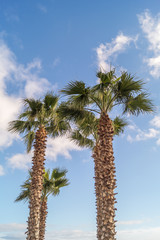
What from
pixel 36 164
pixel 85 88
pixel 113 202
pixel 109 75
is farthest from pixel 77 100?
pixel 113 202

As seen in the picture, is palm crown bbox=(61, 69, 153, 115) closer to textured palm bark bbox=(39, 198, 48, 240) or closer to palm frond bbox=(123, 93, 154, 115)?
palm frond bbox=(123, 93, 154, 115)

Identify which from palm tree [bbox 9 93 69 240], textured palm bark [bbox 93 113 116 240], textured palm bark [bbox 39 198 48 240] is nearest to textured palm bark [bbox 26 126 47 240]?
palm tree [bbox 9 93 69 240]

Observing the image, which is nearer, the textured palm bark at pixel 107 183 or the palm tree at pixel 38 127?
the textured palm bark at pixel 107 183

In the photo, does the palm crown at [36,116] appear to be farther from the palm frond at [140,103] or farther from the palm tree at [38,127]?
the palm frond at [140,103]

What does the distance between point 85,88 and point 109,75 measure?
140 cm

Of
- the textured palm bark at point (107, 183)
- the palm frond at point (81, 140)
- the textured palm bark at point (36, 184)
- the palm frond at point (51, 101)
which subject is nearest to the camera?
the textured palm bark at point (107, 183)

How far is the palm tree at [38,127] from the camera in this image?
12.2m

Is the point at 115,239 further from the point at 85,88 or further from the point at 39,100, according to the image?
the point at 39,100

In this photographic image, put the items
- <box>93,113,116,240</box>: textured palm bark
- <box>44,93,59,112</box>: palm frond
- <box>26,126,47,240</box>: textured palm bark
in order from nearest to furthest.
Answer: <box>93,113,116,240</box>: textured palm bark, <box>26,126,47,240</box>: textured palm bark, <box>44,93,59,112</box>: palm frond

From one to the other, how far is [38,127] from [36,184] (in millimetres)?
3627

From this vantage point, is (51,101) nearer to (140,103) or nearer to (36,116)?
(36,116)

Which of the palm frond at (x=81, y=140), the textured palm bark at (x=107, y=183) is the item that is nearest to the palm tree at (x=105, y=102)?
the textured palm bark at (x=107, y=183)

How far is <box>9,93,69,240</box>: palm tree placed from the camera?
1216cm

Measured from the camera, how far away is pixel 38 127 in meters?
14.2
